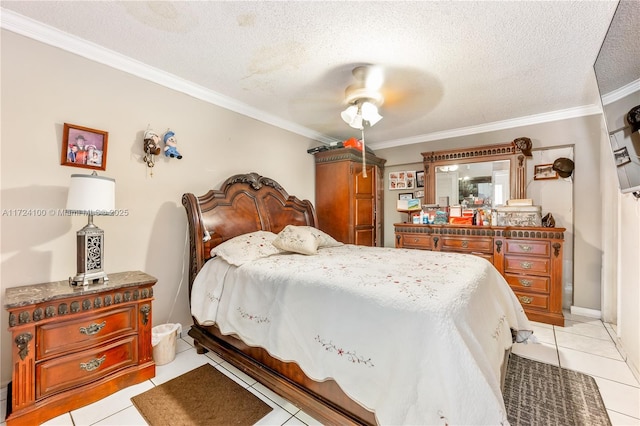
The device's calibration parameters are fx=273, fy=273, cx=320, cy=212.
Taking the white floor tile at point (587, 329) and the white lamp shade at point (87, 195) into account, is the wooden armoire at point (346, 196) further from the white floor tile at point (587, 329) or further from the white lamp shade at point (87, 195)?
the white lamp shade at point (87, 195)

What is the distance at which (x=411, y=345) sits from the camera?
117 centimetres

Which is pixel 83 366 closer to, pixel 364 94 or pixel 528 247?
pixel 364 94

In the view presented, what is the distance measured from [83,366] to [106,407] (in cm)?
29

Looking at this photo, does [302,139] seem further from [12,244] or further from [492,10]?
[12,244]

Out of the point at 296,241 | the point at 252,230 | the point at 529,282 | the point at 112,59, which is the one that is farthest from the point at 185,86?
the point at 529,282

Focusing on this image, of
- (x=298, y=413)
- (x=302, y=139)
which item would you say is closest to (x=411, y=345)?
(x=298, y=413)

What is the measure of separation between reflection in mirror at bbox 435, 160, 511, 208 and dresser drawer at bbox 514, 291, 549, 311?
1224 mm

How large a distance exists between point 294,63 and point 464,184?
3.01 metres

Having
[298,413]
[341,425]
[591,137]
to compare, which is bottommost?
[298,413]

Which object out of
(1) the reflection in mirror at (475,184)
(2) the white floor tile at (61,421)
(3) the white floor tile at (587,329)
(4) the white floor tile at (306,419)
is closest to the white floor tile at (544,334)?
(3) the white floor tile at (587,329)

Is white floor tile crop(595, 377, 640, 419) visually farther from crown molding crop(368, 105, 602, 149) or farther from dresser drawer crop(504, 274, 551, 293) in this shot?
crown molding crop(368, 105, 602, 149)

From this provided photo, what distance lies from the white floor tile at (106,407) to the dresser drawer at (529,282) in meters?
3.67

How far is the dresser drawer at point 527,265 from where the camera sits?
9.93 ft

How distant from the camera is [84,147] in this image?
204 cm
